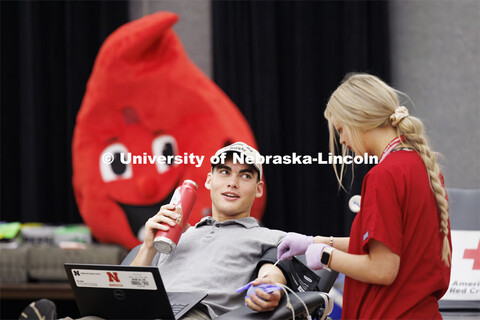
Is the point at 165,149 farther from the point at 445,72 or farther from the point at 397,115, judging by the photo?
the point at 397,115

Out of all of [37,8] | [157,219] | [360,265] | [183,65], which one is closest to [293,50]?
[183,65]

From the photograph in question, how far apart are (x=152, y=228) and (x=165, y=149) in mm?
1675

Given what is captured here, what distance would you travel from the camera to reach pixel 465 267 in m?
2.49

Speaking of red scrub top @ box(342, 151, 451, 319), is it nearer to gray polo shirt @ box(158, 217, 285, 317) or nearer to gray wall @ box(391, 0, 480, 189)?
gray polo shirt @ box(158, 217, 285, 317)

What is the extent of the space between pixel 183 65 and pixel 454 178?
160 cm

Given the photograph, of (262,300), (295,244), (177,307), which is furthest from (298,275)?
(177,307)

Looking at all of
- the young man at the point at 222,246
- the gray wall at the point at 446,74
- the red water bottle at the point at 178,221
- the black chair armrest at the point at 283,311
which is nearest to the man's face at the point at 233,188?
the young man at the point at 222,246

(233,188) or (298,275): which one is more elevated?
(233,188)

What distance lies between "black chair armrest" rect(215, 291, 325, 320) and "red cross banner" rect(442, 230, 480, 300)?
0.94 m

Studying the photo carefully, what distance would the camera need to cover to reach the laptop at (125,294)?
1.64 meters

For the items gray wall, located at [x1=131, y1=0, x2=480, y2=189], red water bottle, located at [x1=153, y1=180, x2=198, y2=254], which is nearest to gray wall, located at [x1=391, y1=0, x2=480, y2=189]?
gray wall, located at [x1=131, y1=0, x2=480, y2=189]

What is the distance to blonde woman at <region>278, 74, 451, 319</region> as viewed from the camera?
150 cm

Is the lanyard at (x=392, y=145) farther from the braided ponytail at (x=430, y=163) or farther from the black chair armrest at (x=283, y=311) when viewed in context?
the black chair armrest at (x=283, y=311)

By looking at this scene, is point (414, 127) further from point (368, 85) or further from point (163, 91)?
point (163, 91)
